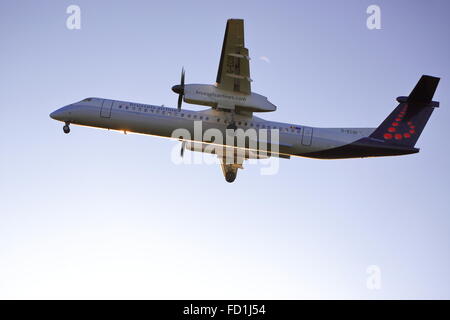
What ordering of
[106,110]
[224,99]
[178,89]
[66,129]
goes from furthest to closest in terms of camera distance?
1. [66,129]
2. [106,110]
3. [224,99]
4. [178,89]

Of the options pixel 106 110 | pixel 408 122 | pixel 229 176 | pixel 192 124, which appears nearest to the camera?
pixel 408 122

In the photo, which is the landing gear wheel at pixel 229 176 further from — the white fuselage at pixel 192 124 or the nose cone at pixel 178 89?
the nose cone at pixel 178 89

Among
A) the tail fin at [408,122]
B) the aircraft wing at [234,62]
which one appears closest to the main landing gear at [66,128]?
the aircraft wing at [234,62]

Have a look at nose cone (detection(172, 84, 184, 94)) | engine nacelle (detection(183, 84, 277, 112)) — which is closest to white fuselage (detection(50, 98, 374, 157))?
engine nacelle (detection(183, 84, 277, 112))

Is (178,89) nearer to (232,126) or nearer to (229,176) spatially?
(232,126)

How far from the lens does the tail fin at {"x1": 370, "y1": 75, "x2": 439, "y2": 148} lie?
2533 centimetres

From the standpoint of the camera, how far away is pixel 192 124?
25781mm

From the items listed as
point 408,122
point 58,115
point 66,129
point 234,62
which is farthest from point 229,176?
point 408,122

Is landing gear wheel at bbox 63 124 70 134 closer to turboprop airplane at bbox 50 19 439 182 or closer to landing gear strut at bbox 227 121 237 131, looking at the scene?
turboprop airplane at bbox 50 19 439 182

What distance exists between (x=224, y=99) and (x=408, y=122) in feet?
28.7

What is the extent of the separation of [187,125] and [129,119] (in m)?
2.82

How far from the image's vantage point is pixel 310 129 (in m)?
26.2

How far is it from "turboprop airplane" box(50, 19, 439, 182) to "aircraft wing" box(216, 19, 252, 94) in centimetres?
5
